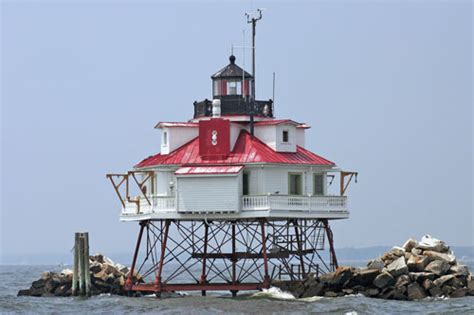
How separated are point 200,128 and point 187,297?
7434mm

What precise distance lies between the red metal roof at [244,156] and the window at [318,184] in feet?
2.18

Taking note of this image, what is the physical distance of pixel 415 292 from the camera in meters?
60.4

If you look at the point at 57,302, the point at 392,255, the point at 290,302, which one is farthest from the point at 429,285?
the point at 57,302

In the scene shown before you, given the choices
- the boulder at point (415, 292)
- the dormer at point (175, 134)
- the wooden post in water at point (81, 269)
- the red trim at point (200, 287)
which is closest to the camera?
the boulder at point (415, 292)

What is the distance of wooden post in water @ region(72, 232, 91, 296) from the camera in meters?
67.1

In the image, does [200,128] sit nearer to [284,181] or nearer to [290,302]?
[284,181]

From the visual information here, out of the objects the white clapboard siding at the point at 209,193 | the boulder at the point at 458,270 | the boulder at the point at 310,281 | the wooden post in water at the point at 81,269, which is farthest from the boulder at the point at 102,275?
the boulder at the point at 458,270

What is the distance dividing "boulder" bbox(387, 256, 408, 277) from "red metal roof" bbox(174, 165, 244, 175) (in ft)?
24.5

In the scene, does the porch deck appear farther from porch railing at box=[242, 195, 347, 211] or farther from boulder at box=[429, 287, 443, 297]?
boulder at box=[429, 287, 443, 297]

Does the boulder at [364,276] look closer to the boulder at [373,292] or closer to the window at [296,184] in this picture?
the boulder at [373,292]

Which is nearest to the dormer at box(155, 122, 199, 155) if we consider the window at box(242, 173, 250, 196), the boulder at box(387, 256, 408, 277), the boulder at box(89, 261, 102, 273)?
the window at box(242, 173, 250, 196)

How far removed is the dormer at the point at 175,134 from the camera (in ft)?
212

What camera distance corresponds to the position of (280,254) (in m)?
63.8

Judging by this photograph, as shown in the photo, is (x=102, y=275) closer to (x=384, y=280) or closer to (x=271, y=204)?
(x=271, y=204)
